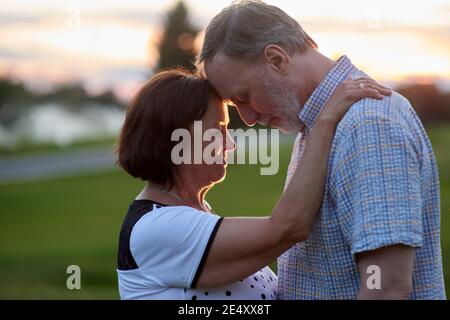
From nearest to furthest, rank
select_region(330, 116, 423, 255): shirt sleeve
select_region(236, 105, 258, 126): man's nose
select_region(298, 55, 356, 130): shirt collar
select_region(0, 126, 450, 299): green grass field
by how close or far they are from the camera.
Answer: select_region(330, 116, 423, 255): shirt sleeve
select_region(298, 55, 356, 130): shirt collar
select_region(236, 105, 258, 126): man's nose
select_region(0, 126, 450, 299): green grass field

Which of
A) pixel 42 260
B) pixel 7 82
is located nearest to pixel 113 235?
pixel 42 260

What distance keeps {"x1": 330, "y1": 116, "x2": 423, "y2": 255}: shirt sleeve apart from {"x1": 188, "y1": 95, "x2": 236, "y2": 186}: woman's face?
669 mm

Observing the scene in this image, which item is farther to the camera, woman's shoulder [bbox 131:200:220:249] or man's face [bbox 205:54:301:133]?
man's face [bbox 205:54:301:133]

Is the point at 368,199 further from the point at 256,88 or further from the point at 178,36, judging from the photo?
the point at 178,36

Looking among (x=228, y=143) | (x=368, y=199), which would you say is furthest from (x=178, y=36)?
(x=368, y=199)

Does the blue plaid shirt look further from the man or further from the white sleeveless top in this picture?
the white sleeveless top

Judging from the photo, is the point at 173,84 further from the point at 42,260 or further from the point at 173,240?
the point at 42,260

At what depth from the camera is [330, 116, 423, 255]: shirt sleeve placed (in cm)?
241

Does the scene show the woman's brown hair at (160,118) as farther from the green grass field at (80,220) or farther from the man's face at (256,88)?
the green grass field at (80,220)

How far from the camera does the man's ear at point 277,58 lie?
9.23ft

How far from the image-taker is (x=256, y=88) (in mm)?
2928

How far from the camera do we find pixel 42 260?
1477 cm

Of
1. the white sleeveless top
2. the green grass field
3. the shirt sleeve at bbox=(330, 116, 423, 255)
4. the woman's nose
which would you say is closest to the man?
the shirt sleeve at bbox=(330, 116, 423, 255)
